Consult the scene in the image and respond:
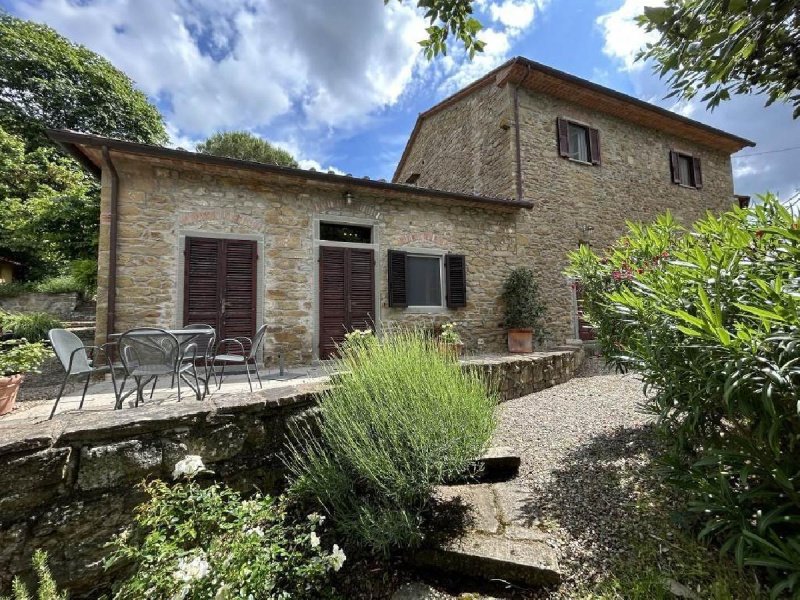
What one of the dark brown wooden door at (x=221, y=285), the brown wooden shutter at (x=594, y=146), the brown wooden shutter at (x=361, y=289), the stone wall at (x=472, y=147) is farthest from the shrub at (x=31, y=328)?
the brown wooden shutter at (x=594, y=146)

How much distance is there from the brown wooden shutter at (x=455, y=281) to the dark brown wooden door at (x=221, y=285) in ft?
12.2

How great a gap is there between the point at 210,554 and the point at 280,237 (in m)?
5.08

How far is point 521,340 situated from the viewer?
7.18 metres

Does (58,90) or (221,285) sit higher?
(58,90)

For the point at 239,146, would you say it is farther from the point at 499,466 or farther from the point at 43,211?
the point at 499,466

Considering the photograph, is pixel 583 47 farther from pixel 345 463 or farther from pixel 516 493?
pixel 345 463

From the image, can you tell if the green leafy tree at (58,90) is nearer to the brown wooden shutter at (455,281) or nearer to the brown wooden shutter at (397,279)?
the brown wooden shutter at (397,279)

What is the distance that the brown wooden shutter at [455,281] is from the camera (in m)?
7.16

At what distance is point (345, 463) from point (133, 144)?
5229mm

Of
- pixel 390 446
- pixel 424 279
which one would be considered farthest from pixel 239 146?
pixel 390 446

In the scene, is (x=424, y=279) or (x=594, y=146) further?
(x=594, y=146)

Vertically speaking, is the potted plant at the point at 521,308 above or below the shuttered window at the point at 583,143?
below

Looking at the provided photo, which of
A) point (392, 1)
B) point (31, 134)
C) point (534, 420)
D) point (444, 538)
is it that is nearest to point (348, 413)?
point (444, 538)

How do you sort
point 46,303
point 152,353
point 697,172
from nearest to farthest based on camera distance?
point 152,353 < point 46,303 < point 697,172
